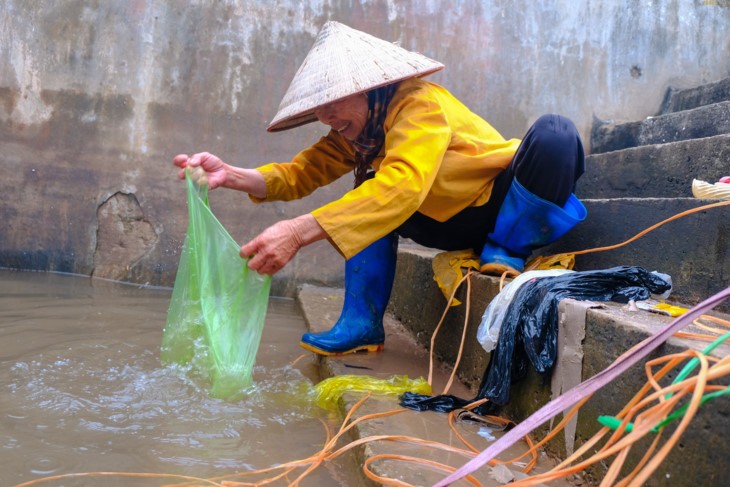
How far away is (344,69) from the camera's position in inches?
75.1

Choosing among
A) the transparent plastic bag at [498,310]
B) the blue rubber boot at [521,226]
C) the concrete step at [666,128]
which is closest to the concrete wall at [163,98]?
the concrete step at [666,128]

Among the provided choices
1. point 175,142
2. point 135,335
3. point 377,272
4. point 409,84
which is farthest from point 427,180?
point 175,142

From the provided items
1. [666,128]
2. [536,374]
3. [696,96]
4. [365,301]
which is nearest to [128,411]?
[365,301]

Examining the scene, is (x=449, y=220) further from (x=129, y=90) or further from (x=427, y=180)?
(x=129, y=90)

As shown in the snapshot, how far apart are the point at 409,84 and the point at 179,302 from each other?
97 cm

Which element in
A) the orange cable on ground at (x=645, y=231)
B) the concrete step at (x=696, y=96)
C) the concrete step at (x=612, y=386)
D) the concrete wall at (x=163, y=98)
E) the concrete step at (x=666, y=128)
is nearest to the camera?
the concrete step at (x=612, y=386)

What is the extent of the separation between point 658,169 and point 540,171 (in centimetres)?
101

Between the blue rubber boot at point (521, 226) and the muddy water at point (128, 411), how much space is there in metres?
0.74

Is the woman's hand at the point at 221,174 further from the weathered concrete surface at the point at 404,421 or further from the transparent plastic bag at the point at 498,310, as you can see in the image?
the transparent plastic bag at the point at 498,310

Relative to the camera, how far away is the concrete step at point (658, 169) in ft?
7.78

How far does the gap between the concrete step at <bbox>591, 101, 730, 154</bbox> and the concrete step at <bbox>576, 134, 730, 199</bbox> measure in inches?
17.7

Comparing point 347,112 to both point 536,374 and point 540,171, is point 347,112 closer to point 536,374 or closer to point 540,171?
point 540,171

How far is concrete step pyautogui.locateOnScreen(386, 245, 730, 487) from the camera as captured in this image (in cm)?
98

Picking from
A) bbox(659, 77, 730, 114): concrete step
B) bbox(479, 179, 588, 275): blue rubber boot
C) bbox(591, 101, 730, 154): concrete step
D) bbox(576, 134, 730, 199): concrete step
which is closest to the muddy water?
bbox(479, 179, 588, 275): blue rubber boot
